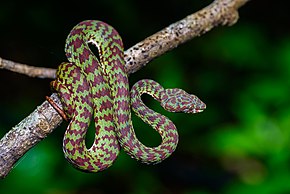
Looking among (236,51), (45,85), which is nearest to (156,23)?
(236,51)

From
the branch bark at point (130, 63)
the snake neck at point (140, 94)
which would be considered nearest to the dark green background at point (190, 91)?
the branch bark at point (130, 63)

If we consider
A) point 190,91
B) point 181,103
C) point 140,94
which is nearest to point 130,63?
point 140,94

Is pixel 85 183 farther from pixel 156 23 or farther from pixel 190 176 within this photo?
pixel 156 23

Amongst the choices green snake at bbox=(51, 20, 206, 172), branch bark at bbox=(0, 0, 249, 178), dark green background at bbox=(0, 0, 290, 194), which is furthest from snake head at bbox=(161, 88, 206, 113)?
dark green background at bbox=(0, 0, 290, 194)

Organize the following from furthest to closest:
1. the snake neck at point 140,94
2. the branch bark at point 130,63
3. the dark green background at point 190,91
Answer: the dark green background at point 190,91
the snake neck at point 140,94
the branch bark at point 130,63

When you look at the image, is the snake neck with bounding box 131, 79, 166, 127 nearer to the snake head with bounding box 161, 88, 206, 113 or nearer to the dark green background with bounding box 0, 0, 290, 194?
the snake head with bounding box 161, 88, 206, 113

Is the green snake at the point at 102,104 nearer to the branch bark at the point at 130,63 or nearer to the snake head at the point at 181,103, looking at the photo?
the snake head at the point at 181,103
